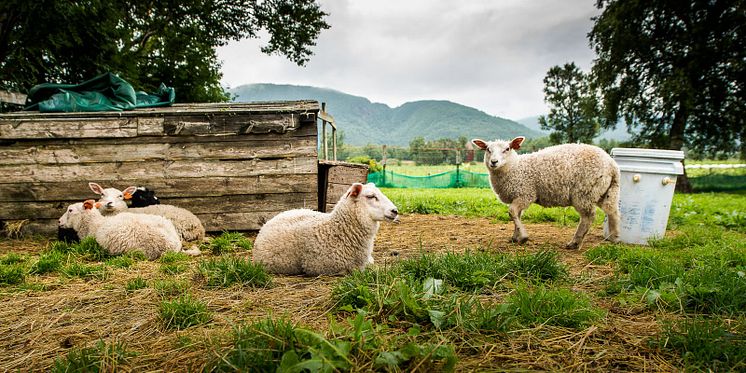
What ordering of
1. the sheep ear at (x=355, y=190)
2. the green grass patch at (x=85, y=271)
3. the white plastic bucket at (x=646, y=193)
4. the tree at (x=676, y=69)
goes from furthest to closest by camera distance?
1. the tree at (x=676, y=69)
2. the white plastic bucket at (x=646, y=193)
3. the sheep ear at (x=355, y=190)
4. the green grass patch at (x=85, y=271)

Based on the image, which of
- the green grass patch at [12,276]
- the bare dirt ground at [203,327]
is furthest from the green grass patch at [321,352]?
the green grass patch at [12,276]

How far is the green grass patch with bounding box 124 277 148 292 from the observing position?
3.31m

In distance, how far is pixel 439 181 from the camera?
70.9 ft

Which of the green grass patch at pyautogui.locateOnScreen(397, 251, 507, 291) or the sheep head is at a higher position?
the sheep head

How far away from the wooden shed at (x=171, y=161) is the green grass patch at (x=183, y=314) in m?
4.13

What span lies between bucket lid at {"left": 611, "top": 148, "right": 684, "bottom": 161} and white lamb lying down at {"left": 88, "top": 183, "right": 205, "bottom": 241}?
272 inches

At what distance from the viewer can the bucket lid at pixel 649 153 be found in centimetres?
522

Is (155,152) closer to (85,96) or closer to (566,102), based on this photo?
(85,96)

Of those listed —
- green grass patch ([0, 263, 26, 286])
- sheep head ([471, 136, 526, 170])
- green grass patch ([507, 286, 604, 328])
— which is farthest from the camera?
sheep head ([471, 136, 526, 170])

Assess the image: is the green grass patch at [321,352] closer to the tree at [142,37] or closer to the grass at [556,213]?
the grass at [556,213]

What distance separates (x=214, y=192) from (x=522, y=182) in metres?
5.36

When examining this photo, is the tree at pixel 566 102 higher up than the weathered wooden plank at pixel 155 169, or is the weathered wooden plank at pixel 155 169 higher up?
the tree at pixel 566 102

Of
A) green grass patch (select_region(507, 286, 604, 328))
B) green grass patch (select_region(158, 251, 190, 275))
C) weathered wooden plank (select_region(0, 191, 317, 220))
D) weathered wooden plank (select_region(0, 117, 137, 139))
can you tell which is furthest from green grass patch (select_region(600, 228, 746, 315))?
weathered wooden plank (select_region(0, 117, 137, 139))

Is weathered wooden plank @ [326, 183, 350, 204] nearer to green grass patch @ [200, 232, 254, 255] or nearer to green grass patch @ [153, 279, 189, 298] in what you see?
green grass patch @ [200, 232, 254, 255]
